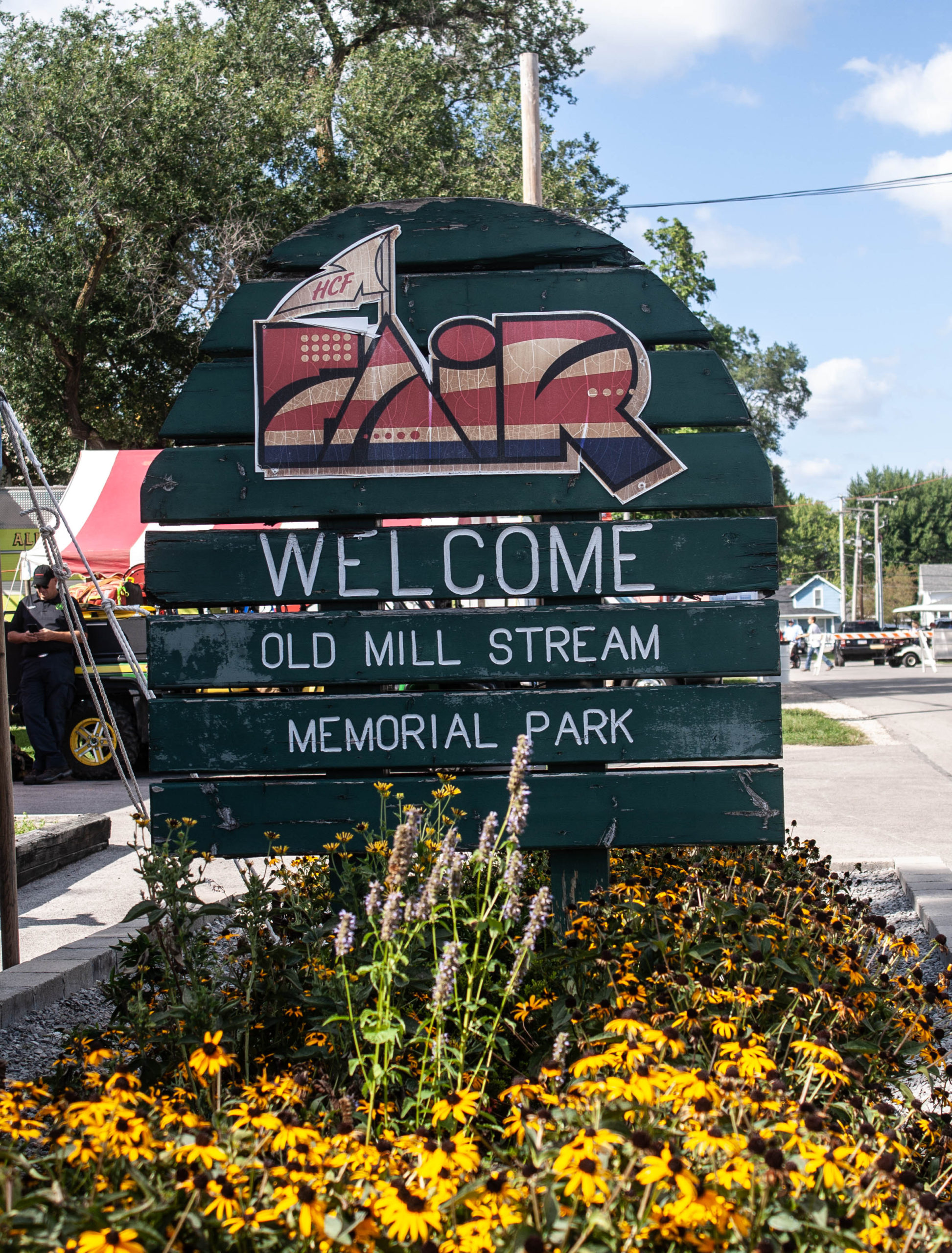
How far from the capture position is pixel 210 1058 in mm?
2051

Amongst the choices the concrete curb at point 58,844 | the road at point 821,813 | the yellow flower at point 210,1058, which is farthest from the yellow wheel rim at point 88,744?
the yellow flower at point 210,1058

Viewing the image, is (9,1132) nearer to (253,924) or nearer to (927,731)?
(253,924)

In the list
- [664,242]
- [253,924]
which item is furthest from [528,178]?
[253,924]

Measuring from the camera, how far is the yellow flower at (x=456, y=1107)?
1982 millimetres

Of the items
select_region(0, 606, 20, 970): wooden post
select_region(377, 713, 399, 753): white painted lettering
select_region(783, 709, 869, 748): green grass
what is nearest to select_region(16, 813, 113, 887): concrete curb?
select_region(0, 606, 20, 970): wooden post

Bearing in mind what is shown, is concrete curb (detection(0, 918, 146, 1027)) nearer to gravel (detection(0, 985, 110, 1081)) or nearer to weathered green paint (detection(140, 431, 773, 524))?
gravel (detection(0, 985, 110, 1081))

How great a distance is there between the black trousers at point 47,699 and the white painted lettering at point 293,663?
7828mm

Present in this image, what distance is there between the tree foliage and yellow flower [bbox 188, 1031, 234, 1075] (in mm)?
18578

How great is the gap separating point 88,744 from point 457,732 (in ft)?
28.4

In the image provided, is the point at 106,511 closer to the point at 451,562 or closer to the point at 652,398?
the point at 451,562

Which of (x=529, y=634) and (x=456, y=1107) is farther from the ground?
(x=529, y=634)

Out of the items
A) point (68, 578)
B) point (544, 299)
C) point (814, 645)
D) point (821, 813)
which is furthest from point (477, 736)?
point (814, 645)

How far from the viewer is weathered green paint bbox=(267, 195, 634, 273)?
134 inches

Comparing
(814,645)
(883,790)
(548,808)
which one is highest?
(548,808)
